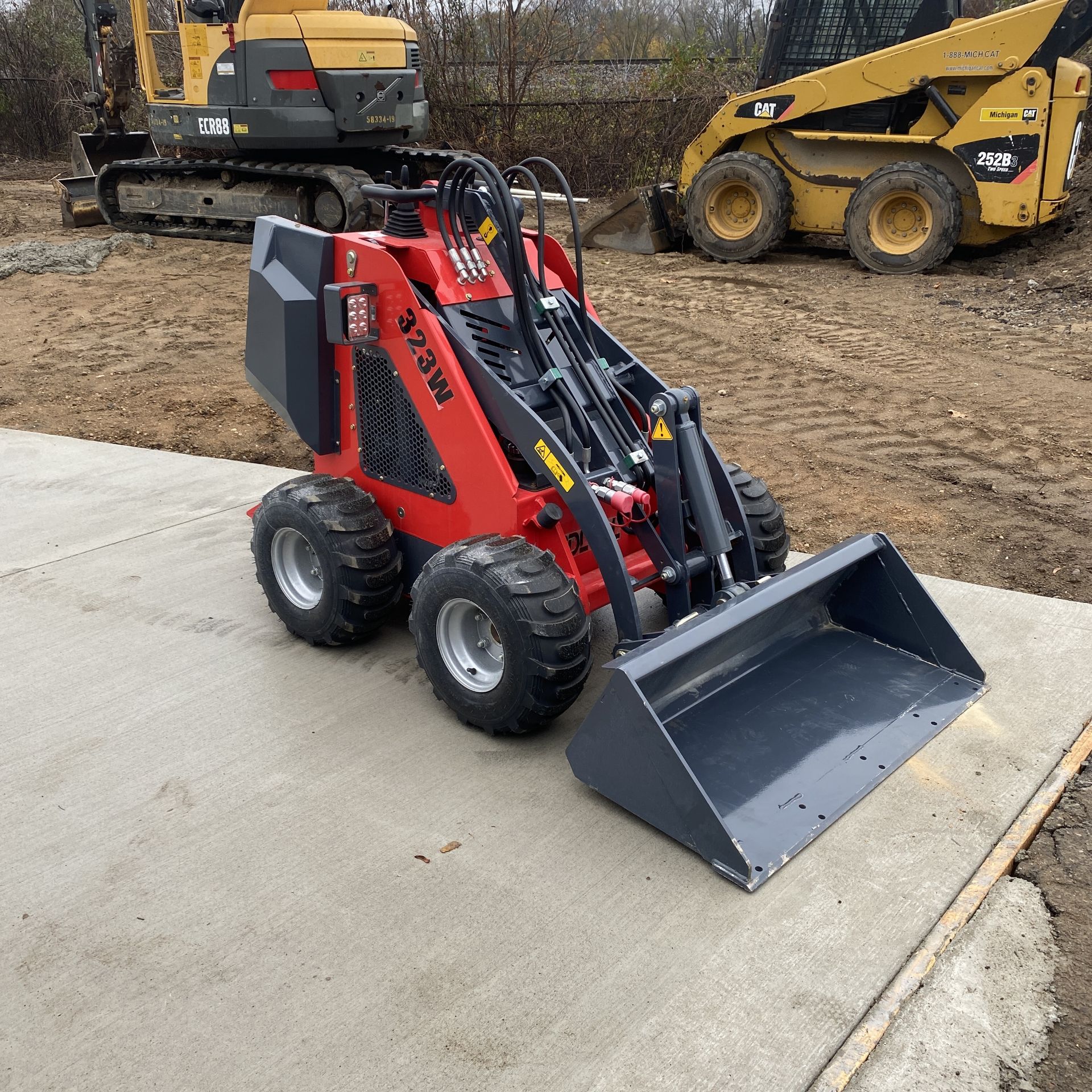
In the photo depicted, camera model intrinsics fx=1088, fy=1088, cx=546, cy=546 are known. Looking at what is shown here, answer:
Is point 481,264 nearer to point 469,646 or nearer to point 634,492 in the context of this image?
point 634,492

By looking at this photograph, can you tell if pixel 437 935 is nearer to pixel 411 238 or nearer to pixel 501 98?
pixel 411 238

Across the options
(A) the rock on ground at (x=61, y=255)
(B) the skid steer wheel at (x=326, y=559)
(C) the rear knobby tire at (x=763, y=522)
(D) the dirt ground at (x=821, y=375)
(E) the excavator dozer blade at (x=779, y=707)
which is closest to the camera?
(E) the excavator dozer blade at (x=779, y=707)

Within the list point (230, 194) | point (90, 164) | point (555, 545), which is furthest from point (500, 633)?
point (90, 164)

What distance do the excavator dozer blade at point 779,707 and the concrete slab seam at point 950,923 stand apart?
0.34m

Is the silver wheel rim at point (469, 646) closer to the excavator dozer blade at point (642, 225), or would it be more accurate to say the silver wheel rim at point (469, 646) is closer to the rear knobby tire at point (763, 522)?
the rear knobby tire at point (763, 522)

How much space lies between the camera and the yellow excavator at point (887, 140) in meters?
9.09

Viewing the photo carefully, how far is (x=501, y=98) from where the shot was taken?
50.8ft

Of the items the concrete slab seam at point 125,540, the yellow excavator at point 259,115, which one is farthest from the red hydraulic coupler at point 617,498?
the yellow excavator at point 259,115

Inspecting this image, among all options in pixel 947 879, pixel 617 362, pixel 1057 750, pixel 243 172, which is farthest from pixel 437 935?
pixel 243 172

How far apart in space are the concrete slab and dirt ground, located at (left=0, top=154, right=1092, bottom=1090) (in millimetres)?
430

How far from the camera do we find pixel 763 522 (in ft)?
12.3

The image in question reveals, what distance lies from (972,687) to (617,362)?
1.62 m

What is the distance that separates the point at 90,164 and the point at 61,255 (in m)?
3.07

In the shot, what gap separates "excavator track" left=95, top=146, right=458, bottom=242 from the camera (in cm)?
1108
